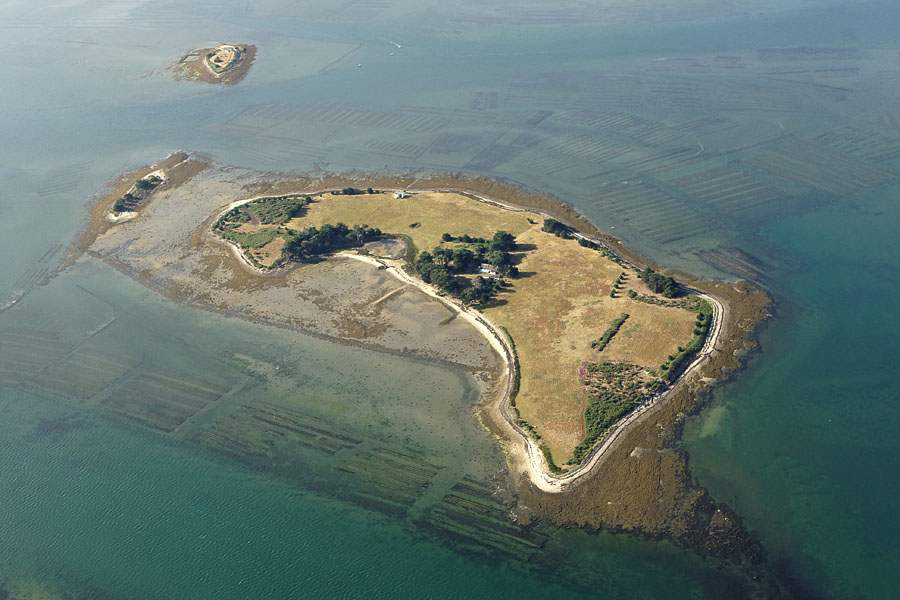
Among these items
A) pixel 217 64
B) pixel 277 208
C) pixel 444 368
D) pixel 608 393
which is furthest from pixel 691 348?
pixel 217 64

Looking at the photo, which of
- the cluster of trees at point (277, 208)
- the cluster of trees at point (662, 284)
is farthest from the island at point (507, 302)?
the cluster of trees at point (277, 208)

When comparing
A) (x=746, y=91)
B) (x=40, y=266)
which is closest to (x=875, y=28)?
(x=746, y=91)

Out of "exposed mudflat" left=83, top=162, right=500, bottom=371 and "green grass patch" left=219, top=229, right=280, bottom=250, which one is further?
"green grass patch" left=219, top=229, right=280, bottom=250

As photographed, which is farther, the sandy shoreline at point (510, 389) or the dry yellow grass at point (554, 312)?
the dry yellow grass at point (554, 312)

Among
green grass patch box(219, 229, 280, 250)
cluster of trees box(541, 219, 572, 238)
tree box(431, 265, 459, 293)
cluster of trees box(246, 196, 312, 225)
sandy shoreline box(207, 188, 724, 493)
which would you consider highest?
cluster of trees box(541, 219, 572, 238)

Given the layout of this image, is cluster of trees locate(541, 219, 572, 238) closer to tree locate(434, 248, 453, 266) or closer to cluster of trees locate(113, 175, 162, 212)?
tree locate(434, 248, 453, 266)

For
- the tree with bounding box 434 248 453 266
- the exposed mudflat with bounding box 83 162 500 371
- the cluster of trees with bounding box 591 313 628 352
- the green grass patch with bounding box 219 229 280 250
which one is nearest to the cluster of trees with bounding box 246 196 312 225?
the green grass patch with bounding box 219 229 280 250

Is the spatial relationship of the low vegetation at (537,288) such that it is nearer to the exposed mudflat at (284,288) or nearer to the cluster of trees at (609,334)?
the cluster of trees at (609,334)
